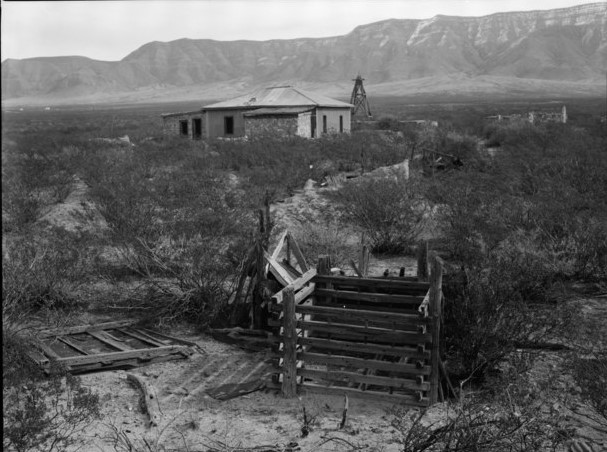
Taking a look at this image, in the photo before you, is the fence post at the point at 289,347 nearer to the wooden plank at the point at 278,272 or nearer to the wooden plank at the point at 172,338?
the wooden plank at the point at 278,272

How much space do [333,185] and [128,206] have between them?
7.67m

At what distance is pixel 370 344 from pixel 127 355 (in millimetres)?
2678

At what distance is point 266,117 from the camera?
107ft

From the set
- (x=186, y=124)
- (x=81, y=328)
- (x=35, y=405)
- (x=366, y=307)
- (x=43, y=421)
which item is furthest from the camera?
(x=186, y=124)

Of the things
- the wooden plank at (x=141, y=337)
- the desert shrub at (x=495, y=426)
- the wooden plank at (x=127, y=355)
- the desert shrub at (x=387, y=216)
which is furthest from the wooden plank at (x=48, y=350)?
the desert shrub at (x=387, y=216)

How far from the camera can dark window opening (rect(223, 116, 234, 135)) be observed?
1366 inches

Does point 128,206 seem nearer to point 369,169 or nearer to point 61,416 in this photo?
point 61,416

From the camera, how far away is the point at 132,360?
7.15 metres

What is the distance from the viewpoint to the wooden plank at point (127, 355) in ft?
22.4

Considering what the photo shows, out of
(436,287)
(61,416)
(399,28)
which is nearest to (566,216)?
(436,287)

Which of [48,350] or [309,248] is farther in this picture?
[309,248]

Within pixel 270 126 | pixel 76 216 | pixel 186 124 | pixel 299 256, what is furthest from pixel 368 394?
pixel 186 124

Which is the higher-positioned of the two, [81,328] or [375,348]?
[375,348]

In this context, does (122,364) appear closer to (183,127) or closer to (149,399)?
(149,399)
